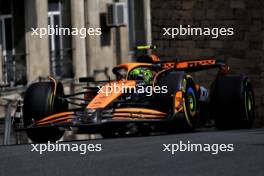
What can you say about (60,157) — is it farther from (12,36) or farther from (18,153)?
(12,36)

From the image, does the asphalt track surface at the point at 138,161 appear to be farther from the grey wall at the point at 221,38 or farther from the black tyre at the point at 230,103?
the grey wall at the point at 221,38

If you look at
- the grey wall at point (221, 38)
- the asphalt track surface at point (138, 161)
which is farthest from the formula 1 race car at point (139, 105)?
the grey wall at point (221, 38)

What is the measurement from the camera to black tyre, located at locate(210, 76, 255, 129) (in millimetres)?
17453

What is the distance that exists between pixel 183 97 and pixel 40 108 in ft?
5.82

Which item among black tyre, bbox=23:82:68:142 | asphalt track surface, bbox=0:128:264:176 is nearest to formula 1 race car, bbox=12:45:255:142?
black tyre, bbox=23:82:68:142

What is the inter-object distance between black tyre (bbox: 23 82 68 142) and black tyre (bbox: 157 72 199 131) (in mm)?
1361

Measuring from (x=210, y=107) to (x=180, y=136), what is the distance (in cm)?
189

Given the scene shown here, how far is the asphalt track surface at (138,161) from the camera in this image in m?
11.6

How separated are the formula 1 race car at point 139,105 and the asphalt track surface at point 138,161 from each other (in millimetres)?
1607

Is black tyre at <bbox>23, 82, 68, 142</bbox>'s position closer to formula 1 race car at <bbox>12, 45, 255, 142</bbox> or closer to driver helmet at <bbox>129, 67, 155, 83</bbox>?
formula 1 race car at <bbox>12, 45, 255, 142</bbox>

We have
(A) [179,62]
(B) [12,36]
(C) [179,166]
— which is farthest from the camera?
(B) [12,36]

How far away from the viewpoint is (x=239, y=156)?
12.7 m

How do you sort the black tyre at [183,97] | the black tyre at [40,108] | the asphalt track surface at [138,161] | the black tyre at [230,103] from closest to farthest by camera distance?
the asphalt track surface at [138,161]
the black tyre at [183,97]
the black tyre at [40,108]
the black tyre at [230,103]

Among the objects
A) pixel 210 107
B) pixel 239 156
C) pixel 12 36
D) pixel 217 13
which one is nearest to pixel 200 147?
pixel 239 156
